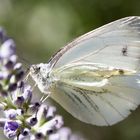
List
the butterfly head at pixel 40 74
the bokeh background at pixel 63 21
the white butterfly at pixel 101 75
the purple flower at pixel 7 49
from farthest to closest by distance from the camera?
the bokeh background at pixel 63 21 < the white butterfly at pixel 101 75 < the butterfly head at pixel 40 74 < the purple flower at pixel 7 49

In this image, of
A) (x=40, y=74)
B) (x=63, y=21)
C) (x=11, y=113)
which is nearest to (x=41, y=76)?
(x=40, y=74)

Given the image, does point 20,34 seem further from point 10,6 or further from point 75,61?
point 75,61

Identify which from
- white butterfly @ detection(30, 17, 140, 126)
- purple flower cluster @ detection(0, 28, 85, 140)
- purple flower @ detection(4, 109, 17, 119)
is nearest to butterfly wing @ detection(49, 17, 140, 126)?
white butterfly @ detection(30, 17, 140, 126)

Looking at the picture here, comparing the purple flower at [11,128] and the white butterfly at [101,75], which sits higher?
the purple flower at [11,128]

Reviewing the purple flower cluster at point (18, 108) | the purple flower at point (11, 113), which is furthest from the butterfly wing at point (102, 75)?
the purple flower at point (11, 113)

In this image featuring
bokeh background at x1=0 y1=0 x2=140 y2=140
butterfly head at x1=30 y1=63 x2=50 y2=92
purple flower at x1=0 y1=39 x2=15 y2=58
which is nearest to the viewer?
purple flower at x1=0 y1=39 x2=15 y2=58

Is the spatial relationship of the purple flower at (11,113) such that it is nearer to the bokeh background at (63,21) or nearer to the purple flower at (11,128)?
the purple flower at (11,128)

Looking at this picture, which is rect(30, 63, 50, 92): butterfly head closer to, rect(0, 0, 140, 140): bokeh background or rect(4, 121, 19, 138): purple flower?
rect(4, 121, 19, 138): purple flower

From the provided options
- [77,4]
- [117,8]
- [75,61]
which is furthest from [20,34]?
[75,61]
